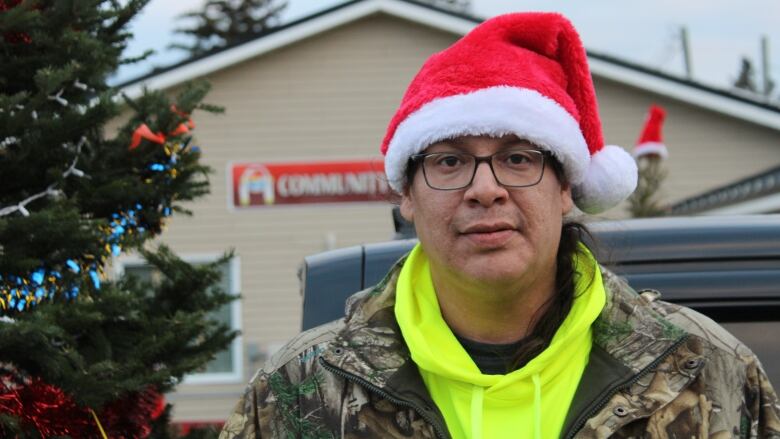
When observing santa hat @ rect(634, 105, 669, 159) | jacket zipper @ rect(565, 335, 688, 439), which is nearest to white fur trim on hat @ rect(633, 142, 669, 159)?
santa hat @ rect(634, 105, 669, 159)

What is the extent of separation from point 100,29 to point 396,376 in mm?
2036

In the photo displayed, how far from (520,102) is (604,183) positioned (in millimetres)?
303

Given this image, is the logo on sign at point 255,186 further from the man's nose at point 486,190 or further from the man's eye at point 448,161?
the man's nose at point 486,190

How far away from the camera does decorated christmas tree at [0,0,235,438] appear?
3.11 m

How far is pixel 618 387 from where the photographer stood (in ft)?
6.95

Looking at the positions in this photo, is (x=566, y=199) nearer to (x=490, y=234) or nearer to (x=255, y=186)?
(x=490, y=234)

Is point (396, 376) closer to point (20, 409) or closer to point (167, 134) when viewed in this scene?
point (20, 409)

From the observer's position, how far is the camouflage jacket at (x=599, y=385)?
208cm

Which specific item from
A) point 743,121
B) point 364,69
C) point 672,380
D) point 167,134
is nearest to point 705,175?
point 743,121

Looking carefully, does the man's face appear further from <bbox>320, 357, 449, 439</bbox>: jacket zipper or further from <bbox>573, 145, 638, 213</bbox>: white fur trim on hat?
<bbox>320, 357, 449, 439</bbox>: jacket zipper

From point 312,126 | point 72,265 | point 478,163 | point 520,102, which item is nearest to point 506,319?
point 478,163

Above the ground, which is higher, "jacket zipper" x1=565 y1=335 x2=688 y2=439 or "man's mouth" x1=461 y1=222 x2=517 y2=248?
"man's mouth" x1=461 y1=222 x2=517 y2=248

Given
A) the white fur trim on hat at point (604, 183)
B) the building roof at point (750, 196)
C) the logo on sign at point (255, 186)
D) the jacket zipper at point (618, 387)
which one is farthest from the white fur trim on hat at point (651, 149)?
the jacket zipper at point (618, 387)

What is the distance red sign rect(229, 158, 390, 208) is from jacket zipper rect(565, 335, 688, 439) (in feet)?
39.3
